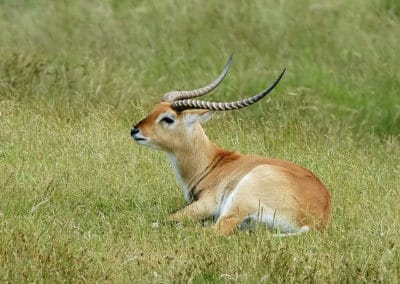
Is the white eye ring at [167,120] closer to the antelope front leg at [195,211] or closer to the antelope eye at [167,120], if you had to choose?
the antelope eye at [167,120]

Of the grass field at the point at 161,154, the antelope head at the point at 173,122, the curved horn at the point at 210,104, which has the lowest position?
the grass field at the point at 161,154

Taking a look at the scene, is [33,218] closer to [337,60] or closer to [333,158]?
[333,158]

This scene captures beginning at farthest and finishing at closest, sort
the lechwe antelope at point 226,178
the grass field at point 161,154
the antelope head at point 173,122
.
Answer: the antelope head at point 173,122, the lechwe antelope at point 226,178, the grass field at point 161,154

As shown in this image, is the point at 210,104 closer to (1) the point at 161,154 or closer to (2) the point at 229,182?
(2) the point at 229,182

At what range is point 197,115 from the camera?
820 centimetres

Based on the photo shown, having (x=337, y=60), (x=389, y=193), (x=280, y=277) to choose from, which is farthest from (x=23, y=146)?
(x=337, y=60)

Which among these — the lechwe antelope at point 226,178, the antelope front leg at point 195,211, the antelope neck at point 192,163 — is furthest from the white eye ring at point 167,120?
the antelope front leg at point 195,211

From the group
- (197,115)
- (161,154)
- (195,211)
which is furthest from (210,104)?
(161,154)

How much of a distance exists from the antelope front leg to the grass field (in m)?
0.14

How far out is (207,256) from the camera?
6.43 metres

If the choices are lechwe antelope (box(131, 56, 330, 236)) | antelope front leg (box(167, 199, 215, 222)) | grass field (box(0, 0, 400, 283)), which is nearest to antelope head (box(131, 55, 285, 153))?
lechwe antelope (box(131, 56, 330, 236))

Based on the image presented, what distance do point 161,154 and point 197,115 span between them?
3.06 ft

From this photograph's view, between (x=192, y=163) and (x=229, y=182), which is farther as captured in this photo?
(x=192, y=163)

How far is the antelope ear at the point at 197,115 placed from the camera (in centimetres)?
818
